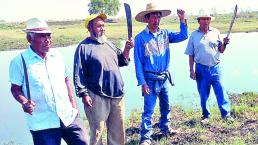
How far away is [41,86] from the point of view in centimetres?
436

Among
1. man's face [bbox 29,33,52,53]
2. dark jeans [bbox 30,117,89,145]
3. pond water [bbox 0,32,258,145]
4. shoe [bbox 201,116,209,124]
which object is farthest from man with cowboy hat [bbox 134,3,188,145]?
pond water [bbox 0,32,258,145]

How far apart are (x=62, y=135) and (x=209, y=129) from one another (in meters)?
3.23

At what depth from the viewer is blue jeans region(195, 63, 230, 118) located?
7.29 metres

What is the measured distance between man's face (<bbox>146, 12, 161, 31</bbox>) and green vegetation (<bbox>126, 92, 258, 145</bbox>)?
1.78 metres

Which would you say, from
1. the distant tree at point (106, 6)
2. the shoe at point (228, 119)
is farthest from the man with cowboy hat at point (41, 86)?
the distant tree at point (106, 6)

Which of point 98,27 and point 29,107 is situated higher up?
point 98,27

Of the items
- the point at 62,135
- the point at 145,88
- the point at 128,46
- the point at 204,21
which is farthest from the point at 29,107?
the point at 204,21

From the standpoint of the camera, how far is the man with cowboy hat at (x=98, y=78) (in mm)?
5316

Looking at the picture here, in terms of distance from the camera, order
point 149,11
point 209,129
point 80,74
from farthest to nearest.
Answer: point 209,129
point 149,11
point 80,74

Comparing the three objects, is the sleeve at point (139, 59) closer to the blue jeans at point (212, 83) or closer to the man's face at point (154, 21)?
the man's face at point (154, 21)

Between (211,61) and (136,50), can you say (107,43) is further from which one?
(211,61)

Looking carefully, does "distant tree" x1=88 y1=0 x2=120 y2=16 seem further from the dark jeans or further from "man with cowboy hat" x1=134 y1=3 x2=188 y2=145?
the dark jeans

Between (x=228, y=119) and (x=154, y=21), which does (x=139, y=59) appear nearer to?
(x=154, y=21)

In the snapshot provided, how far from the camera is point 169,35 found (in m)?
6.49
